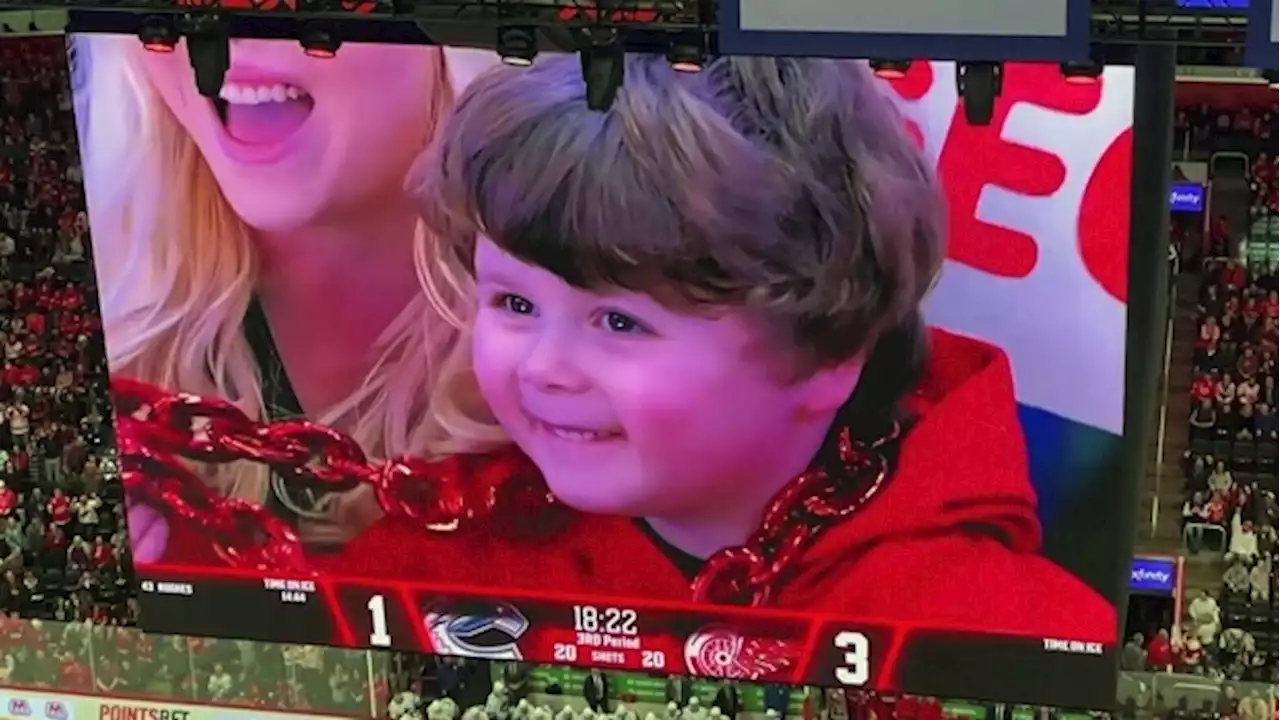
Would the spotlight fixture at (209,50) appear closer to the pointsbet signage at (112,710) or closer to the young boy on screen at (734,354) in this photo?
the young boy on screen at (734,354)

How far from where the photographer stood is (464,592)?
6.86 m

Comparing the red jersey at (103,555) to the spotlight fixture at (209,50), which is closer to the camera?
the spotlight fixture at (209,50)

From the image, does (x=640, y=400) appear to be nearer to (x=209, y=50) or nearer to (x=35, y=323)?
(x=209, y=50)

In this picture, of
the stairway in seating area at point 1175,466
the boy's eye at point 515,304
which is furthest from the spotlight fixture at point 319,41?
the stairway in seating area at point 1175,466

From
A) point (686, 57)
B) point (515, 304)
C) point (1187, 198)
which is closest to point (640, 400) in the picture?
point (515, 304)

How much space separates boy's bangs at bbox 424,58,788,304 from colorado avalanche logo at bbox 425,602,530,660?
1.35 metres

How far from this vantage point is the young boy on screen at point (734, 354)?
603 centimetres

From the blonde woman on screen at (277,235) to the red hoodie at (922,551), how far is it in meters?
0.35

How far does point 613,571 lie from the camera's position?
6719mm

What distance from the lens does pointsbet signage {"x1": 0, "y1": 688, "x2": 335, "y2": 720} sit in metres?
7.79

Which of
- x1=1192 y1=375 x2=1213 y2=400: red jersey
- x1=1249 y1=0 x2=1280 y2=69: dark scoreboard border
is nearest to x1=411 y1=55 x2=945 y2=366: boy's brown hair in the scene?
x1=1249 y1=0 x2=1280 y2=69: dark scoreboard border

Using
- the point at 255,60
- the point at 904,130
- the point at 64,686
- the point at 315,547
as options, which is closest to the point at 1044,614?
the point at 904,130

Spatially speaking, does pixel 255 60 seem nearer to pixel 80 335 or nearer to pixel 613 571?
pixel 613 571

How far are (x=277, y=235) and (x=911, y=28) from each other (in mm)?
2584
